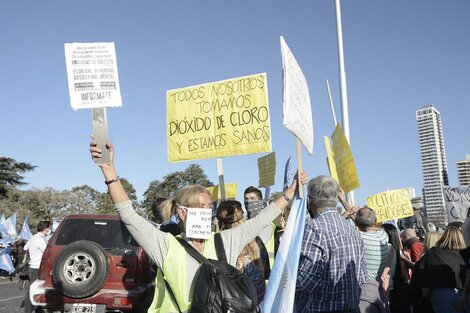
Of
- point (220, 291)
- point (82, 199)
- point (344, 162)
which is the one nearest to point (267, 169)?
point (344, 162)

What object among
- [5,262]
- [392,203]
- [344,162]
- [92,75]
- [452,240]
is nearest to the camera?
[92,75]

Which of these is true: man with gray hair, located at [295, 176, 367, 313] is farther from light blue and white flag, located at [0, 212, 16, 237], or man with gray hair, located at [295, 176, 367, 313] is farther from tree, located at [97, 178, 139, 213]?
tree, located at [97, 178, 139, 213]

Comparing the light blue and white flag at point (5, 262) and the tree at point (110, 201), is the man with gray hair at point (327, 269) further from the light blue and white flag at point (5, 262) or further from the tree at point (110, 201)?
the tree at point (110, 201)

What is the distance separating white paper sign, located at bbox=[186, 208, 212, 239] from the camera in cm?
279

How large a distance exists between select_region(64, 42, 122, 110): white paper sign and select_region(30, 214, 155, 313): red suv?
3.67 metres

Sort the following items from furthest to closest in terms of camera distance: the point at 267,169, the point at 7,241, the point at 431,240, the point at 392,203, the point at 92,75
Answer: the point at 7,241 → the point at 392,203 → the point at 267,169 → the point at 431,240 → the point at 92,75

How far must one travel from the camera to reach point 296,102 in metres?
3.32

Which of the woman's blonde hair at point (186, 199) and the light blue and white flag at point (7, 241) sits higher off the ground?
the woman's blonde hair at point (186, 199)

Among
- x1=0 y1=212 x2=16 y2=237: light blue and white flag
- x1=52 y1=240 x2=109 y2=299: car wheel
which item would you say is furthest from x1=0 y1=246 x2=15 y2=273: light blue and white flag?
x1=52 y1=240 x2=109 y2=299: car wheel

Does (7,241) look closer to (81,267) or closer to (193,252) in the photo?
(81,267)

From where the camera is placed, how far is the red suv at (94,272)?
6.31m

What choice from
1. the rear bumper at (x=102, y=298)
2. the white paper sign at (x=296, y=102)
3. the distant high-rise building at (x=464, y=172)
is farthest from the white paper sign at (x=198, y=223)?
the distant high-rise building at (x=464, y=172)

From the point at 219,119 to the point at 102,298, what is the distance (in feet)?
9.78

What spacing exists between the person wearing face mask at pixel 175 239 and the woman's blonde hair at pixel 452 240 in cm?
316
